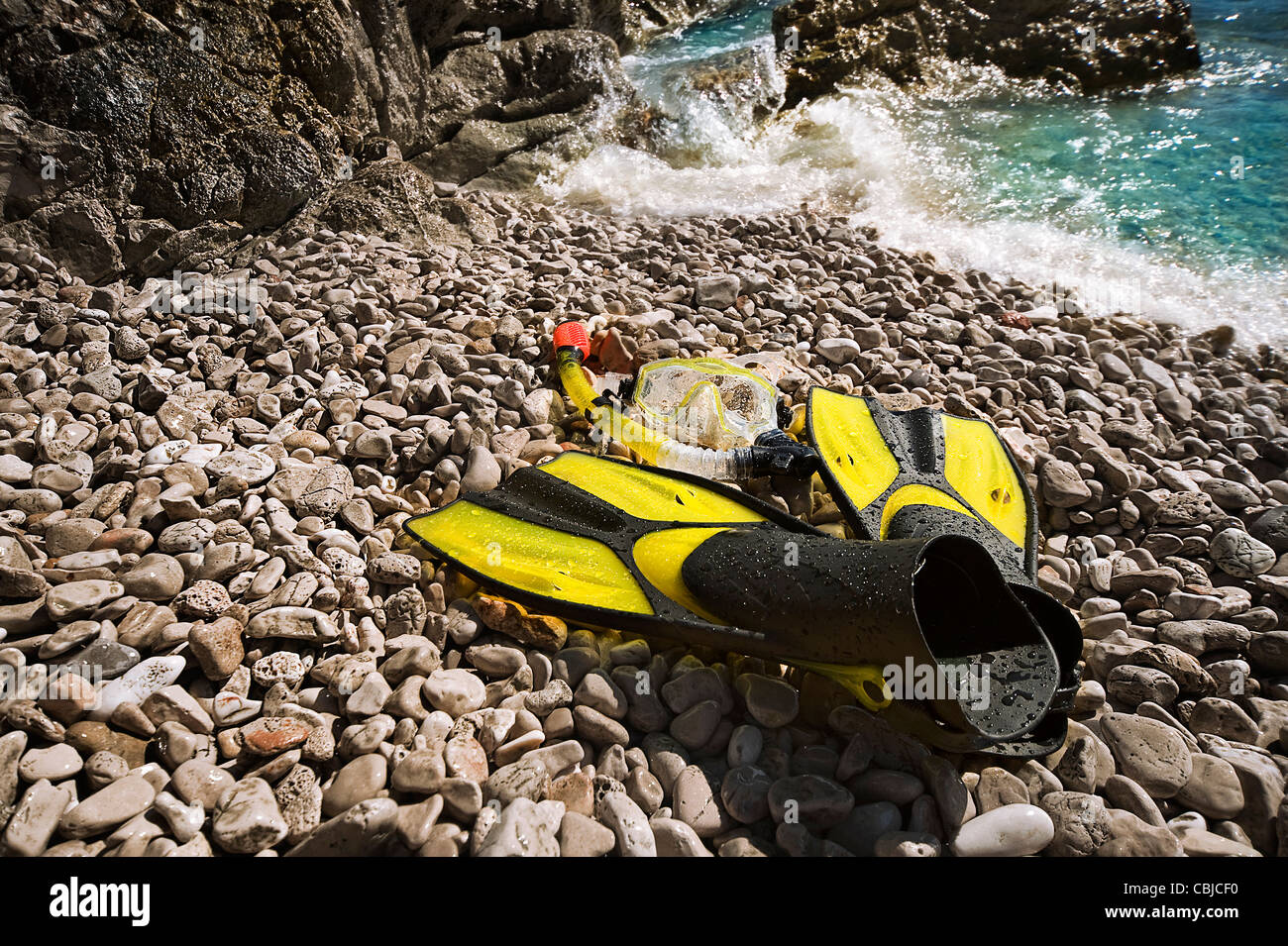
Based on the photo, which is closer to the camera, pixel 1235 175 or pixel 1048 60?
pixel 1235 175

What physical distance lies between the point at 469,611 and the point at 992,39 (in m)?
9.73

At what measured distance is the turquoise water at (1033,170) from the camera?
512cm

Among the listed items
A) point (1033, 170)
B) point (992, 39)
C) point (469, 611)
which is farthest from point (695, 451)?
point (992, 39)

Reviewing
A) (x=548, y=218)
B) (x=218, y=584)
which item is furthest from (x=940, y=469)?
(x=548, y=218)

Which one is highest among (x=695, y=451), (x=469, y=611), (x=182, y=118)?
(x=182, y=118)

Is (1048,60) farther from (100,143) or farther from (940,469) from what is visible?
(100,143)

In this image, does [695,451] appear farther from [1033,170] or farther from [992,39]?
[992,39]

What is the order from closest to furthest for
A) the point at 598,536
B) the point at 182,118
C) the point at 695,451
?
the point at 598,536 < the point at 695,451 < the point at 182,118

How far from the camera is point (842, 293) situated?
13.8 feet

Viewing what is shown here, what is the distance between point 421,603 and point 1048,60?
9.78 meters

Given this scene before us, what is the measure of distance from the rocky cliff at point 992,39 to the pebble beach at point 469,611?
607 cm

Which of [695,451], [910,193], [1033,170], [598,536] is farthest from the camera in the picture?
[1033,170]

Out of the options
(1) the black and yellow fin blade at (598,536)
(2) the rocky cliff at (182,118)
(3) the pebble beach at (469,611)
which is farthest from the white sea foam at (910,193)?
(1) the black and yellow fin blade at (598,536)

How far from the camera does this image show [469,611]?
214cm
